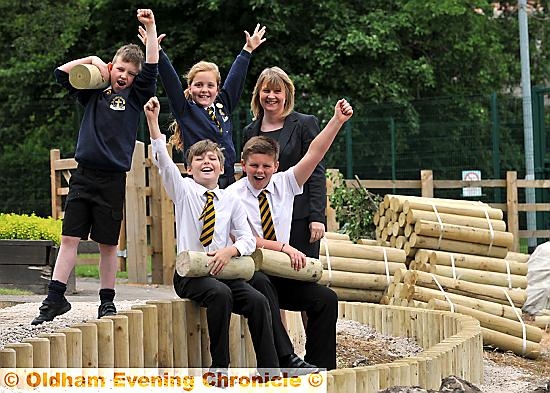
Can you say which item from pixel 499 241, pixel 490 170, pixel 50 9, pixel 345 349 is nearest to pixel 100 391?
pixel 345 349

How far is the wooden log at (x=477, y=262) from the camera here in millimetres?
12188

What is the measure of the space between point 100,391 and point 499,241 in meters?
7.56

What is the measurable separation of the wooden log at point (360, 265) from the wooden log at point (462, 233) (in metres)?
0.44

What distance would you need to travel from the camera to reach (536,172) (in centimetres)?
2045

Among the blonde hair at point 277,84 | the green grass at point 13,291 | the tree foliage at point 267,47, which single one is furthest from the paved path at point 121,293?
the tree foliage at point 267,47

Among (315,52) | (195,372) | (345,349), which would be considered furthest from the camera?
(315,52)

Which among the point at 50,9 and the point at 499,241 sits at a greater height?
the point at 50,9

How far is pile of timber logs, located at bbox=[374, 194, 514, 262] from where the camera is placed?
12422 mm

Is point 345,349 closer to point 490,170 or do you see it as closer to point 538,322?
point 538,322

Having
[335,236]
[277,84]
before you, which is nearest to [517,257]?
[335,236]

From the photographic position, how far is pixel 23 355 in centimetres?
579

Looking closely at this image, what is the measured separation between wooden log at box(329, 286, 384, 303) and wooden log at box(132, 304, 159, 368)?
16.2 feet

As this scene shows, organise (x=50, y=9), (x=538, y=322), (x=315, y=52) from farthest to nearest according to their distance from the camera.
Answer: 1. (x=50, y=9)
2. (x=315, y=52)
3. (x=538, y=322)

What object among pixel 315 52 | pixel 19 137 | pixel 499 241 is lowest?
pixel 499 241
